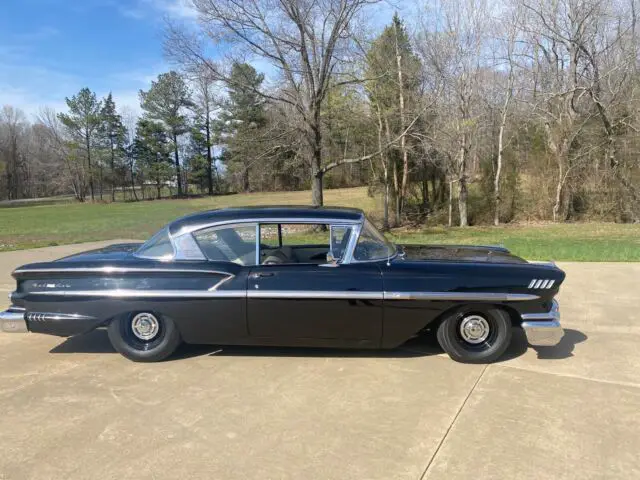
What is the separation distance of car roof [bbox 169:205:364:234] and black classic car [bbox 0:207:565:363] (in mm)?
12

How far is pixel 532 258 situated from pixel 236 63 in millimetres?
10733

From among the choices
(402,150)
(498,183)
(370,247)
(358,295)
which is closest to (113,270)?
(358,295)

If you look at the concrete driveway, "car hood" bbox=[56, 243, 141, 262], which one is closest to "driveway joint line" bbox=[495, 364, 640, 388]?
the concrete driveway

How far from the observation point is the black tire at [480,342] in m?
4.23

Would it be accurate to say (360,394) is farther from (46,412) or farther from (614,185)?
(614,185)

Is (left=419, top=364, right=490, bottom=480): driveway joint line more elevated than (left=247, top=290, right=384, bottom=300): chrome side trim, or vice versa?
(left=247, top=290, right=384, bottom=300): chrome side trim

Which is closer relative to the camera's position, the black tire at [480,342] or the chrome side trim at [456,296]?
the chrome side trim at [456,296]

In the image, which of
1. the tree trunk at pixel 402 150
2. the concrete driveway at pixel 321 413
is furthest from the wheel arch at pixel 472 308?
the tree trunk at pixel 402 150

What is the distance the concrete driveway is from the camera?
110 inches

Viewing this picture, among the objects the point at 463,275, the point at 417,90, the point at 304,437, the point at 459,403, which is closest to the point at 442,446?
the point at 459,403

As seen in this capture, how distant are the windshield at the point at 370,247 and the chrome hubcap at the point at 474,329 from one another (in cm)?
89

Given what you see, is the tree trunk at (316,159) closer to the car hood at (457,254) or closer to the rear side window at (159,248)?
the car hood at (457,254)

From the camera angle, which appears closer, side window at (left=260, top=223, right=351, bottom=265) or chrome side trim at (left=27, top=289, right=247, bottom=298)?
chrome side trim at (left=27, top=289, right=247, bottom=298)

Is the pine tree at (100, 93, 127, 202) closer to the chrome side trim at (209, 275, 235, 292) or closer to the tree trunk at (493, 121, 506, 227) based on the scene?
the tree trunk at (493, 121, 506, 227)
